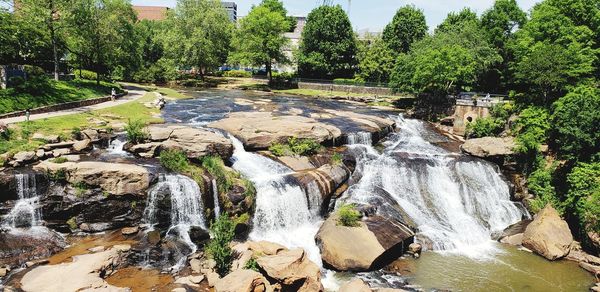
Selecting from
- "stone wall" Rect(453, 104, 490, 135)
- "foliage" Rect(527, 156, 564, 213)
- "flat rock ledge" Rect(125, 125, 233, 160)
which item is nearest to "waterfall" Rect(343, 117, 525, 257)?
"foliage" Rect(527, 156, 564, 213)

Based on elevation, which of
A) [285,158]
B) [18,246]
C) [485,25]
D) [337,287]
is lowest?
[337,287]

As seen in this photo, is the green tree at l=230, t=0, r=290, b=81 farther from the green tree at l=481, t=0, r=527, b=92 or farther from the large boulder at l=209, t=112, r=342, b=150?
the large boulder at l=209, t=112, r=342, b=150

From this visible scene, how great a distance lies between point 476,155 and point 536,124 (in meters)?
5.77

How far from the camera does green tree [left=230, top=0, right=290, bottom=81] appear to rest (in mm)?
71500

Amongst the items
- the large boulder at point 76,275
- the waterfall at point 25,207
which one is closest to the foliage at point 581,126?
the large boulder at point 76,275

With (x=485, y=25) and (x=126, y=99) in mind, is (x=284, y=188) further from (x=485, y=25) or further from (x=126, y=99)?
(x=485, y=25)

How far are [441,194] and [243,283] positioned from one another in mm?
17753

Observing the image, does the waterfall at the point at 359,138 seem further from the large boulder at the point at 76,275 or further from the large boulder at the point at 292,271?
the large boulder at the point at 76,275

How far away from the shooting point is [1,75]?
3425 centimetres

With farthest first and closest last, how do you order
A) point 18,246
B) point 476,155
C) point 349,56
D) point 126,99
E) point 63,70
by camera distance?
1. point 349,56
2. point 63,70
3. point 126,99
4. point 476,155
5. point 18,246

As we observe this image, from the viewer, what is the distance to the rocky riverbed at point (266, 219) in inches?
724

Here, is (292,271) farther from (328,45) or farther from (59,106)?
(328,45)

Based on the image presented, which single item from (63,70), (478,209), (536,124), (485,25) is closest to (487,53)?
(485,25)

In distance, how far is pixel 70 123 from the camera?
30.4 meters
